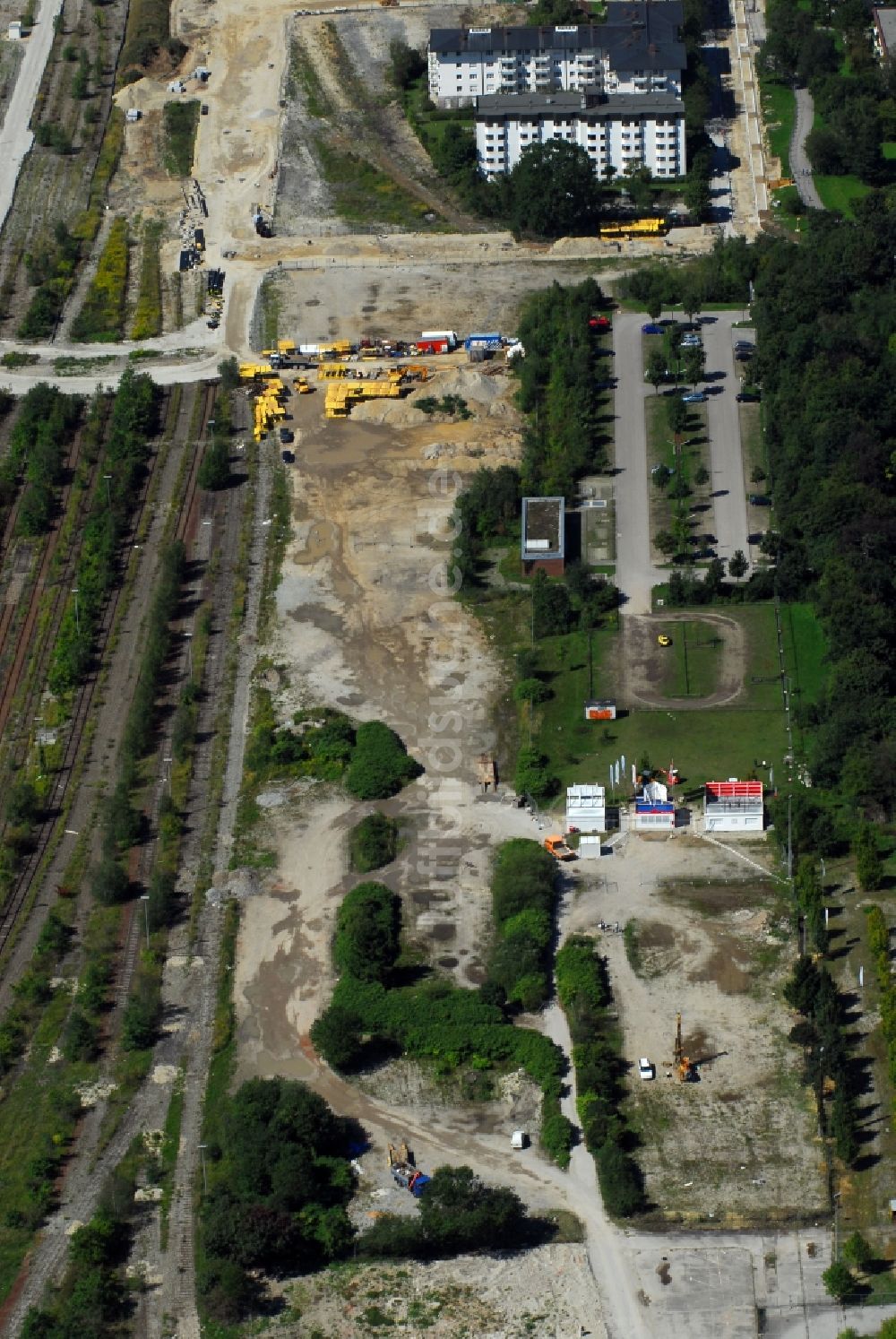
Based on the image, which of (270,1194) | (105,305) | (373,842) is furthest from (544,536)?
(270,1194)

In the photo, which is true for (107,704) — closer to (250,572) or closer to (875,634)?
(250,572)

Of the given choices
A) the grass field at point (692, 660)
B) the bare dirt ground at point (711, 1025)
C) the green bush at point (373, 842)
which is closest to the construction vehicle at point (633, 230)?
the grass field at point (692, 660)

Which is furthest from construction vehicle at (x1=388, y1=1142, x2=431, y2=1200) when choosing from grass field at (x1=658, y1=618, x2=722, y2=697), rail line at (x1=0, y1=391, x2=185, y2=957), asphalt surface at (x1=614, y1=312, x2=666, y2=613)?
asphalt surface at (x1=614, y1=312, x2=666, y2=613)

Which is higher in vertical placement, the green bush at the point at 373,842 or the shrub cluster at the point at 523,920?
the green bush at the point at 373,842

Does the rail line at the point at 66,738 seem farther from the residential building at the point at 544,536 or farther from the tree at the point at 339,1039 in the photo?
the residential building at the point at 544,536

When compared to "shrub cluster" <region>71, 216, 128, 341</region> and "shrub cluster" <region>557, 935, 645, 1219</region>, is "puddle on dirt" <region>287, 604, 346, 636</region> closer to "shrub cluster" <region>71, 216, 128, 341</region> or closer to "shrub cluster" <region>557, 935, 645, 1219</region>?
"shrub cluster" <region>557, 935, 645, 1219</region>

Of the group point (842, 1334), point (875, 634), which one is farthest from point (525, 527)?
point (842, 1334)

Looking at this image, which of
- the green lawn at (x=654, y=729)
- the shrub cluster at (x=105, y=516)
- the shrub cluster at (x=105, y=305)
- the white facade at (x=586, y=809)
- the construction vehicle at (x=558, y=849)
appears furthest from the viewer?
the shrub cluster at (x=105, y=305)

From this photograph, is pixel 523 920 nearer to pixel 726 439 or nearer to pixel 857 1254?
pixel 857 1254
